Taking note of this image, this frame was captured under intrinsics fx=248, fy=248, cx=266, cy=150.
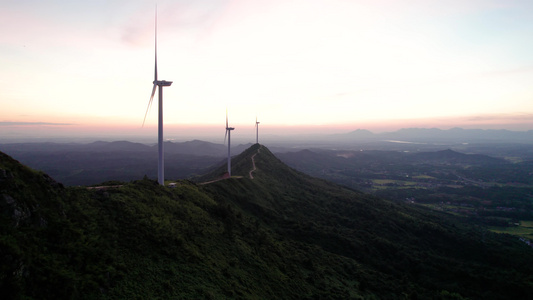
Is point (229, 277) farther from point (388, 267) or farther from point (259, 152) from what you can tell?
point (259, 152)

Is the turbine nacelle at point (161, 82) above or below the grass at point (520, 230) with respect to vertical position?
above

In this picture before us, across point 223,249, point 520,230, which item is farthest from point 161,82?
point 520,230

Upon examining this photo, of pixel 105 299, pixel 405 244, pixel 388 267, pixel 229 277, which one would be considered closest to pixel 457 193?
pixel 405 244

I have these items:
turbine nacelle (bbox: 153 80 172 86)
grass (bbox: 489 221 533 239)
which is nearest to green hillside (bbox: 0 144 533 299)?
turbine nacelle (bbox: 153 80 172 86)

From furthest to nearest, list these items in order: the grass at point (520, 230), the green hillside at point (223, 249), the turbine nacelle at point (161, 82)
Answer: the grass at point (520, 230) < the turbine nacelle at point (161, 82) < the green hillside at point (223, 249)

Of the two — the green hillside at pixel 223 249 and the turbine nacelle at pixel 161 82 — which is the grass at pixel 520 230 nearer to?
the green hillside at pixel 223 249

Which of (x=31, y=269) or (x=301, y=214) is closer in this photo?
(x=31, y=269)

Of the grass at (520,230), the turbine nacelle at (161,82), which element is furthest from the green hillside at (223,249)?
the grass at (520,230)

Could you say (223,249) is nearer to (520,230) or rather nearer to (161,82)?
(161,82)
